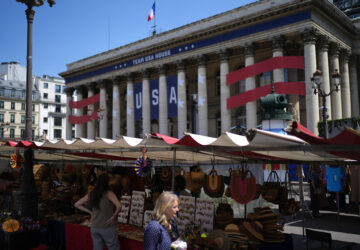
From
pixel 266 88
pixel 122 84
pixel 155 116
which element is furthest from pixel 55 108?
pixel 266 88

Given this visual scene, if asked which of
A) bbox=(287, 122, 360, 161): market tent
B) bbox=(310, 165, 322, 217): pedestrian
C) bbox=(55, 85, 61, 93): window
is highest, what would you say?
bbox=(55, 85, 61, 93): window

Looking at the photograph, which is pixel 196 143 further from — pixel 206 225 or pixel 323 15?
pixel 323 15

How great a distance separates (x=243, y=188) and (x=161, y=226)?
382 centimetres

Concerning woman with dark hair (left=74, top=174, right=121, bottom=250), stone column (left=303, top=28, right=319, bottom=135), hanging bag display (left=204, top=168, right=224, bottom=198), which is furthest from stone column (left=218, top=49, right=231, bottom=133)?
woman with dark hair (left=74, top=174, right=121, bottom=250)

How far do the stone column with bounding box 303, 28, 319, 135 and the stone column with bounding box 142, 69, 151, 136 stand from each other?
17.0 m

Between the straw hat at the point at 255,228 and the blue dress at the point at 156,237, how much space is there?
8.40 ft

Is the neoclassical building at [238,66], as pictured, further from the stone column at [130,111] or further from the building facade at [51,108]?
the building facade at [51,108]

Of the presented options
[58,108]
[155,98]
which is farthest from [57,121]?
[155,98]

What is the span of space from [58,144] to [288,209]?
19.3ft

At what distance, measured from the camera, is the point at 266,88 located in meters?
29.7

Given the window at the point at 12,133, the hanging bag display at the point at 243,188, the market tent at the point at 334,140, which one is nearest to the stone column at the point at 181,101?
the hanging bag display at the point at 243,188

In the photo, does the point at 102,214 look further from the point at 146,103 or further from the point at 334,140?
the point at 146,103

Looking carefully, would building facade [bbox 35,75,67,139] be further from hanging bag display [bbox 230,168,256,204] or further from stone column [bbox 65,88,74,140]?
hanging bag display [bbox 230,168,256,204]

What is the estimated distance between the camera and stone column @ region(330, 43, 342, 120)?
30.6m
